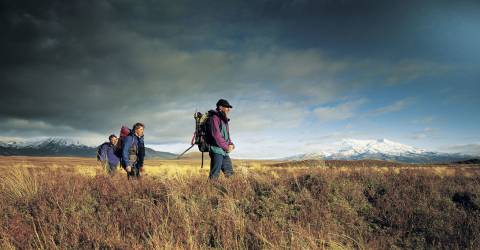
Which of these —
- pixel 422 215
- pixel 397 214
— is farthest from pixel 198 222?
pixel 422 215

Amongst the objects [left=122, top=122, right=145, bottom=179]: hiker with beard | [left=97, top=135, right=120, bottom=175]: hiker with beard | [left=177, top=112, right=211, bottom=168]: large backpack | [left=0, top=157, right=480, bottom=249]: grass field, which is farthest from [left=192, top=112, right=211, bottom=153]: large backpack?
[left=97, top=135, right=120, bottom=175]: hiker with beard

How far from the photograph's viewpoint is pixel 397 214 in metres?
5.05

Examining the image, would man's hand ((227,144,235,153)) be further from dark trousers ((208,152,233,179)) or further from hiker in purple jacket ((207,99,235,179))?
dark trousers ((208,152,233,179))

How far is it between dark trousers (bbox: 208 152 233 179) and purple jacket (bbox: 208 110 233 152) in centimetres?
28

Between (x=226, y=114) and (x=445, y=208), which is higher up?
(x=226, y=114)

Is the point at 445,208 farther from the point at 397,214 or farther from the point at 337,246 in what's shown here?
the point at 337,246

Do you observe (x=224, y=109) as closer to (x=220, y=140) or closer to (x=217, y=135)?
(x=217, y=135)

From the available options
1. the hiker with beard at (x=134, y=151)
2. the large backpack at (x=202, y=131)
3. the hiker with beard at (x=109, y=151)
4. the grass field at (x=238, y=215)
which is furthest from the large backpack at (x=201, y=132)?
the hiker with beard at (x=109, y=151)

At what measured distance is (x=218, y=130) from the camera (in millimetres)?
7523

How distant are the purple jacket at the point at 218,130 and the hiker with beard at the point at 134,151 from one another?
329cm

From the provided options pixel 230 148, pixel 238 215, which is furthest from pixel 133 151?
pixel 238 215

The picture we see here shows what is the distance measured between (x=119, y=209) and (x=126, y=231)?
1079mm

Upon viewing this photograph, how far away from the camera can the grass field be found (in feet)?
12.7

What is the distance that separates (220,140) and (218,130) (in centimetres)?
27
